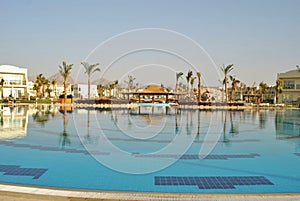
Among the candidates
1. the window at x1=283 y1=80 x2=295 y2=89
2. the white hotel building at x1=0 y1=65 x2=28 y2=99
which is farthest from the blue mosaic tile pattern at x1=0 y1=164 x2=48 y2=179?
the window at x1=283 y1=80 x2=295 y2=89

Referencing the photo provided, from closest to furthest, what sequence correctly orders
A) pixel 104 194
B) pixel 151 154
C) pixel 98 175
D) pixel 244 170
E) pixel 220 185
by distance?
pixel 104 194, pixel 220 185, pixel 98 175, pixel 244 170, pixel 151 154

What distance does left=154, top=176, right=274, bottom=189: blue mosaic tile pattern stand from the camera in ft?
16.8

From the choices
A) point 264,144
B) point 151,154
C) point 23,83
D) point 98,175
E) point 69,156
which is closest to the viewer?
point 98,175

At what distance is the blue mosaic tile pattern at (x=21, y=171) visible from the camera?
225 inches

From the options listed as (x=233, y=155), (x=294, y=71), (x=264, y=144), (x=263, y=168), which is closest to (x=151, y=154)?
(x=233, y=155)

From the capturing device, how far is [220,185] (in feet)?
16.8

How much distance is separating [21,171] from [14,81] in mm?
49381

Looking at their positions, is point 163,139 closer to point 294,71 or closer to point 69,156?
point 69,156

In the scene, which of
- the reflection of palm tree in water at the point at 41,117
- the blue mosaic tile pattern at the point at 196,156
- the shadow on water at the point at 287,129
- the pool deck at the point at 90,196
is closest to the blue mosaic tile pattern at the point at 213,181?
the pool deck at the point at 90,196

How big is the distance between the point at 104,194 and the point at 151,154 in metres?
4.25

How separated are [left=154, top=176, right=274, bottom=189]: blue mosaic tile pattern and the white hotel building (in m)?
49.2

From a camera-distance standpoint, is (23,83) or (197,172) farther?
(23,83)

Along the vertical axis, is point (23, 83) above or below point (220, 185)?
above

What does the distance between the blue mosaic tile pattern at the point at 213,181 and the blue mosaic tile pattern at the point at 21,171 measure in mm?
2231
